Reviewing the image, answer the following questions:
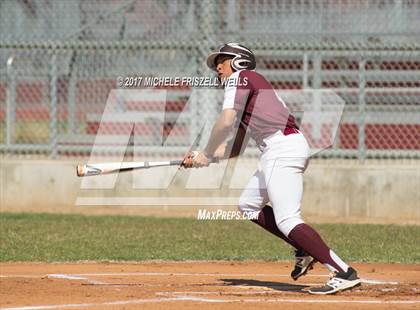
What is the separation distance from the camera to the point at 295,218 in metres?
8.06

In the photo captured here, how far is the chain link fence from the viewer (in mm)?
14727

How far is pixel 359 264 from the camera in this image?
1043cm

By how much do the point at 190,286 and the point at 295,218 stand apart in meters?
1.20

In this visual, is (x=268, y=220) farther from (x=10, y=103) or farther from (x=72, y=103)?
(x=10, y=103)

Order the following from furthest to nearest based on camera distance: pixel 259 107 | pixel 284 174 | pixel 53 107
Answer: pixel 53 107 → pixel 259 107 → pixel 284 174

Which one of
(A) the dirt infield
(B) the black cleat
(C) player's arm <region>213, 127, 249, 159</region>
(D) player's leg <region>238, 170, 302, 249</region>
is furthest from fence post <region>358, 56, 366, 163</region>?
(B) the black cleat

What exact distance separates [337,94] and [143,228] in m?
3.77

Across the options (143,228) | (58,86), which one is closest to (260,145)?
(143,228)

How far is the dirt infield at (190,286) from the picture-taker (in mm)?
7574

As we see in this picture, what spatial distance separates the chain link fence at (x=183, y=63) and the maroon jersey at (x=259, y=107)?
6248 mm

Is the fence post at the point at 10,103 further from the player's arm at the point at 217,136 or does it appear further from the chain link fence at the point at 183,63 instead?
the player's arm at the point at 217,136

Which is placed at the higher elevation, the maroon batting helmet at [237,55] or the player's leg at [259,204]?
the maroon batting helmet at [237,55]

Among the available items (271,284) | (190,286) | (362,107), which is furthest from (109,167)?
(362,107)

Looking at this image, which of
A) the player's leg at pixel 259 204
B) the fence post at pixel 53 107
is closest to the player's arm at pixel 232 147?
the player's leg at pixel 259 204
